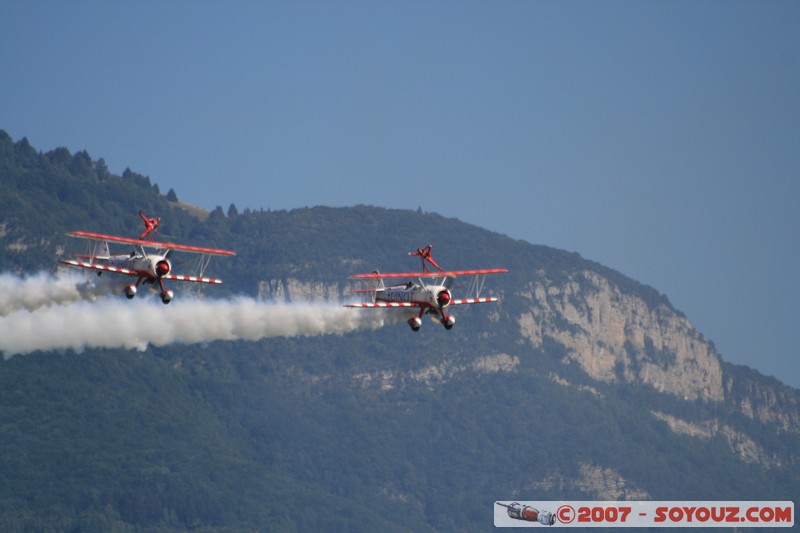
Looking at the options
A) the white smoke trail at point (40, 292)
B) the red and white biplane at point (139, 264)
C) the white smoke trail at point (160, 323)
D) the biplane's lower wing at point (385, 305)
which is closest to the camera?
the red and white biplane at point (139, 264)

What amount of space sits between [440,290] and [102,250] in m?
25.1

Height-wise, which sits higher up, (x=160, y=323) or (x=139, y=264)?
(x=139, y=264)

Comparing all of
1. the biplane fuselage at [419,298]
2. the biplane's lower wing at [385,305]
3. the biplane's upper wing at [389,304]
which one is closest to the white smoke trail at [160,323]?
the biplane fuselage at [419,298]

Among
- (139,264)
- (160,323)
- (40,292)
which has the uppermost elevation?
(139,264)

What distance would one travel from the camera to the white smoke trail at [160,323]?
146625mm

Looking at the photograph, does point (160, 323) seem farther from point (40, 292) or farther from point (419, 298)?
point (419, 298)

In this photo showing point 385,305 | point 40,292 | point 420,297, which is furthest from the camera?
Result: point 40,292

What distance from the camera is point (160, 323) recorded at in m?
153

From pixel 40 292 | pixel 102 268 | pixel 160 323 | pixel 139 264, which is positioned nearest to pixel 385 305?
pixel 139 264

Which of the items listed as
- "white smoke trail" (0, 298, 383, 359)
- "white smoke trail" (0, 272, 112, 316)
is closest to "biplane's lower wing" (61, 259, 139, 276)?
"white smoke trail" (0, 272, 112, 316)

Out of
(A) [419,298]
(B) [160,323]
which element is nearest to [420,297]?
(A) [419,298]

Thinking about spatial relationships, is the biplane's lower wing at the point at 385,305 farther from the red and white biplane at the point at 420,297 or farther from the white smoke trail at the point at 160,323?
the white smoke trail at the point at 160,323

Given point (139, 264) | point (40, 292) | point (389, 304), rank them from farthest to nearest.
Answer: point (40, 292), point (389, 304), point (139, 264)

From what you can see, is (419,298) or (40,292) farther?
(40,292)
